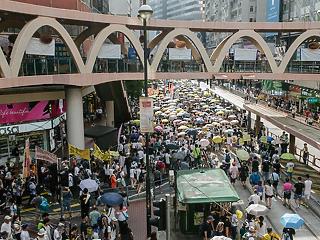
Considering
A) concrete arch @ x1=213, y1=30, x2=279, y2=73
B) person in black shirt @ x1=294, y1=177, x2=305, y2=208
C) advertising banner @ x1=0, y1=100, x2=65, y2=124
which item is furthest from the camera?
concrete arch @ x1=213, y1=30, x2=279, y2=73

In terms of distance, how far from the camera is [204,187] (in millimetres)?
15453

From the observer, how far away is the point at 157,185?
826 inches

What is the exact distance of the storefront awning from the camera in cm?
1457

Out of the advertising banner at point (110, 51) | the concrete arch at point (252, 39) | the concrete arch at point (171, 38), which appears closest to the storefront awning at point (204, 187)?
the advertising banner at point (110, 51)

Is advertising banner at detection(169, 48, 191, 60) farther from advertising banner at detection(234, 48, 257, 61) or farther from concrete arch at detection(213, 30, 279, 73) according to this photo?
advertising banner at detection(234, 48, 257, 61)

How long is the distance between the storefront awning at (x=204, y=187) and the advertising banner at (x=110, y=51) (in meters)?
12.7

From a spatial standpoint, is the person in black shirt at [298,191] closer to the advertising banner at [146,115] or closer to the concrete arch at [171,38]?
the advertising banner at [146,115]

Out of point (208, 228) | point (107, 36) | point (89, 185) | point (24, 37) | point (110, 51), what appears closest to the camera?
point (208, 228)

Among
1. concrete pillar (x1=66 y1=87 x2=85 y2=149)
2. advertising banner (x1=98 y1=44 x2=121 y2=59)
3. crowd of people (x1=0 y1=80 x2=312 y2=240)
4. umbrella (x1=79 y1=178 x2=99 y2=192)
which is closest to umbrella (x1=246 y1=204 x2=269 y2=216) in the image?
crowd of people (x1=0 y1=80 x2=312 y2=240)

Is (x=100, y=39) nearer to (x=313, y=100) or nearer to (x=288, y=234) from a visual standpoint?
(x=288, y=234)

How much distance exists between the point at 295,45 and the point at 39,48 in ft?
58.0

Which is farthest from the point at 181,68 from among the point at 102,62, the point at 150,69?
the point at 102,62

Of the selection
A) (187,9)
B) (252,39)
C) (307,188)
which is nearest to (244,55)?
(252,39)

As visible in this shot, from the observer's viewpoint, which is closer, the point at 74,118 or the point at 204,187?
the point at 204,187
